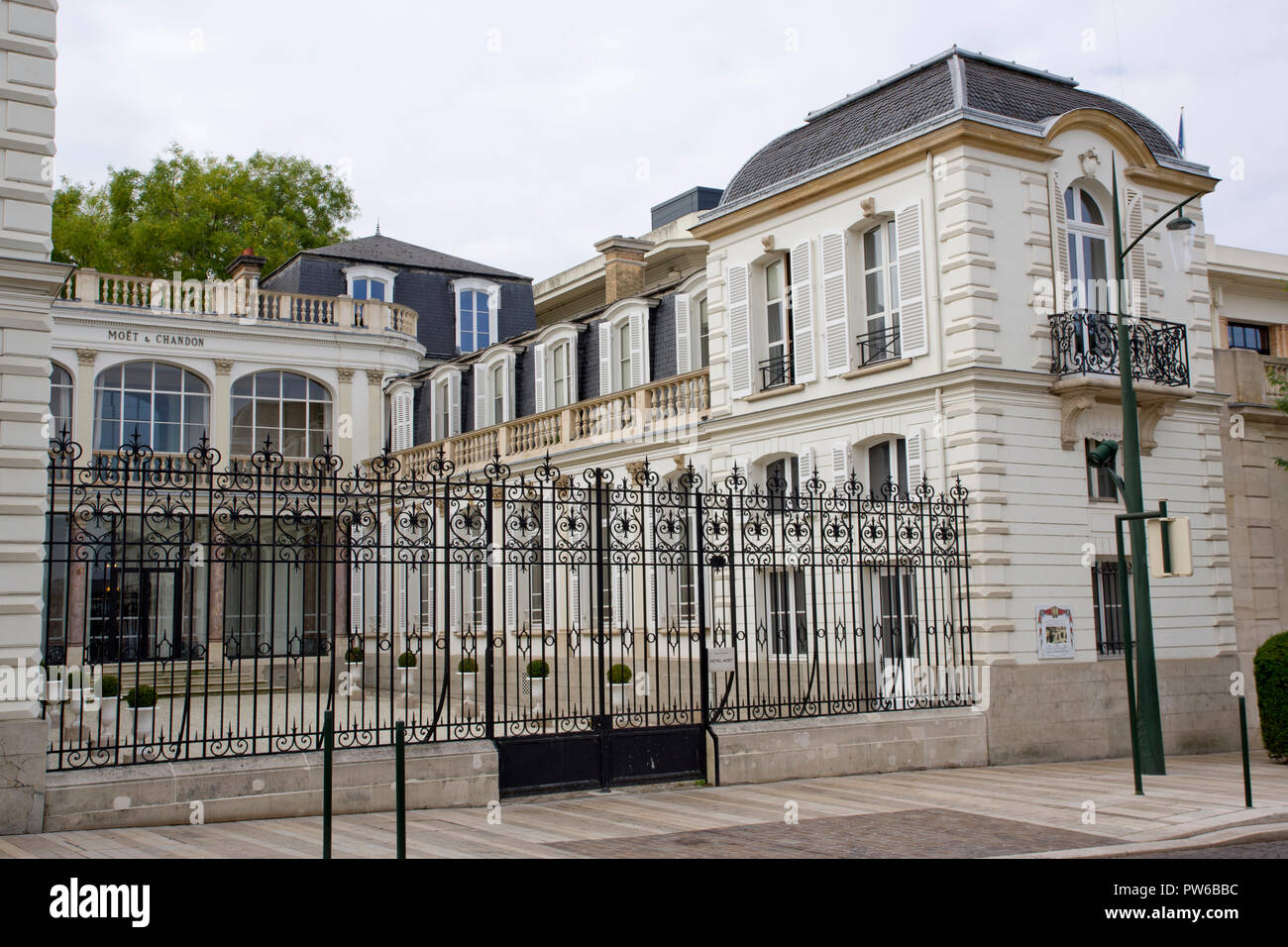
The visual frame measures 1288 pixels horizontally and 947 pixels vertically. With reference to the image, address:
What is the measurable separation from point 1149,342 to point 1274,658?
4.79 m

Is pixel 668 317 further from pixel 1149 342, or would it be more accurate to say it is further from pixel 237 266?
pixel 237 266

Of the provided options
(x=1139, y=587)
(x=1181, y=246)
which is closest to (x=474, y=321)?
(x=1181, y=246)

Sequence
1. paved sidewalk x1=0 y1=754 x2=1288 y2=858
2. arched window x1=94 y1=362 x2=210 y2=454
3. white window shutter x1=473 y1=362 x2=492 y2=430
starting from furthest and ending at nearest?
arched window x1=94 y1=362 x2=210 y2=454, white window shutter x1=473 y1=362 x2=492 y2=430, paved sidewalk x1=0 y1=754 x2=1288 y2=858

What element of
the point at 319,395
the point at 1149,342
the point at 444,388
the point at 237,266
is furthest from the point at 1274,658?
the point at 237,266

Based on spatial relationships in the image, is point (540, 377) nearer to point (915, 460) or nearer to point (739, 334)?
point (739, 334)

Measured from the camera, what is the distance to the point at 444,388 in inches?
1326

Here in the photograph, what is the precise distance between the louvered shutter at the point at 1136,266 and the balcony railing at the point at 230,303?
73.0 ft

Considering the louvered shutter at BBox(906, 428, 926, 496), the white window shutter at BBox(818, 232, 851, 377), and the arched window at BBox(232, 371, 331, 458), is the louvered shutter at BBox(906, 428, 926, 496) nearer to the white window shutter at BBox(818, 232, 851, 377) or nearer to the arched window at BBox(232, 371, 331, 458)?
the white window shutter at BBox(818, 232, 851, 377)

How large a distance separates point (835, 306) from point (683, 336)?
5.10 metres

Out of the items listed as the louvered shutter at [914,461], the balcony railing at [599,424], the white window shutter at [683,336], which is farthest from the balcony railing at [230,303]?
the louvered shutter at [914,461]

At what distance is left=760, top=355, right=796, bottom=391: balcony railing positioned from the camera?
808 inches

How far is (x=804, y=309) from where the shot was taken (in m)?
19.9

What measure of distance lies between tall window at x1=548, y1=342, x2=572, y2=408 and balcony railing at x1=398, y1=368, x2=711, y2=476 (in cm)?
130

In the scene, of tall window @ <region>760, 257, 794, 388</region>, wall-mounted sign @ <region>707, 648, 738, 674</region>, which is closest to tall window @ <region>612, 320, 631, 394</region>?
tall window @ <region>760, 257, 794, 388</region>
